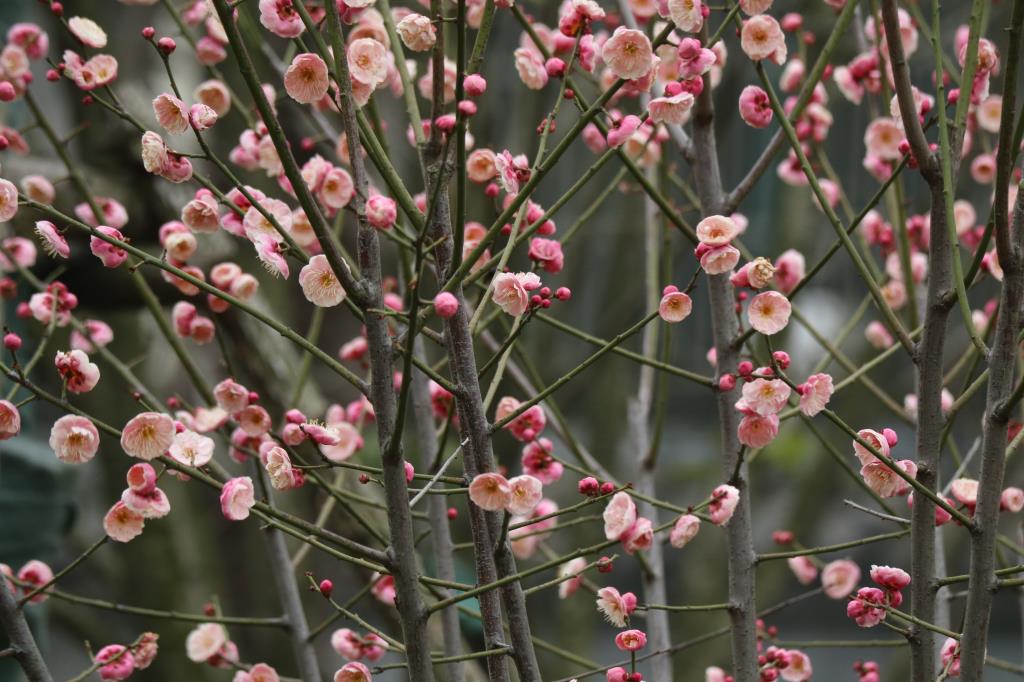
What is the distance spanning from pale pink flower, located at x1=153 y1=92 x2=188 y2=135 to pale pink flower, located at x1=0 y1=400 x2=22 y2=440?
41 cm

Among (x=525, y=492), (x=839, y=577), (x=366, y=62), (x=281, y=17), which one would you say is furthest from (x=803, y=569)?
(x=281, y=17)

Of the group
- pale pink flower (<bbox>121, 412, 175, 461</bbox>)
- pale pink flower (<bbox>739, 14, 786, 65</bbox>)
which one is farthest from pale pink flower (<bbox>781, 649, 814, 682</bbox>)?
pale pink flower (<bbox>121, 412, 175, 461</bbox>)

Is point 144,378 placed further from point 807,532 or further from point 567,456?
point 807,532

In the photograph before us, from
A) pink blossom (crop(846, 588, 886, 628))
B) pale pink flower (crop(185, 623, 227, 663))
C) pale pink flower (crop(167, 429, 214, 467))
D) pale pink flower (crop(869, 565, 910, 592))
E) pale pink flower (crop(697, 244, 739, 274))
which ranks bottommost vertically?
pale pink flower (crop(185, 623, 227, 663))

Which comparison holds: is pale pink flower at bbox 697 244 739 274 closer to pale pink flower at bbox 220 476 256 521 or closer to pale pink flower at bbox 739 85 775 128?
pale pink flower at bbox 739 85 775 128

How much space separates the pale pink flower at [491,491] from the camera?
141 cm

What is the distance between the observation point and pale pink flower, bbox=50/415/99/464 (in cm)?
153

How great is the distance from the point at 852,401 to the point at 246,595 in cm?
269

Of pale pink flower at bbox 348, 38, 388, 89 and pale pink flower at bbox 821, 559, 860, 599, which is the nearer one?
pale pink flower at bbox 348, 38, 388, 89

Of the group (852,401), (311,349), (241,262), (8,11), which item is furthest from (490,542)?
(852,401)

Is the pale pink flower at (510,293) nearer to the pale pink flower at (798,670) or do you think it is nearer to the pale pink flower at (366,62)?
the pale pink flower at (366,62)

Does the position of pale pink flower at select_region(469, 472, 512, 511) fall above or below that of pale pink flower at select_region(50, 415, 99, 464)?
below

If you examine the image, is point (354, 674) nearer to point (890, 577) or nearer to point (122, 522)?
point (122, 522)

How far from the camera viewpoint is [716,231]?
1562 millimetres
